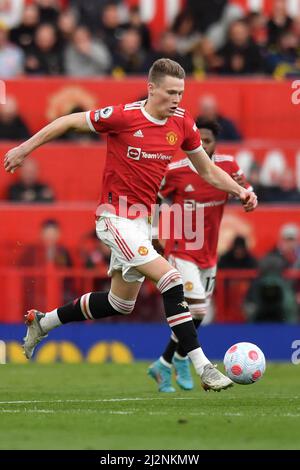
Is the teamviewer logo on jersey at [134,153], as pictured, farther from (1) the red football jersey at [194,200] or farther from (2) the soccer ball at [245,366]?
(1) the red football jersey at [194,200]

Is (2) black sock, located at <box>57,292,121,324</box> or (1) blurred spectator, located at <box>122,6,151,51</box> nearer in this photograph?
(2) black sock, located at <box>57,292,121,324</box>

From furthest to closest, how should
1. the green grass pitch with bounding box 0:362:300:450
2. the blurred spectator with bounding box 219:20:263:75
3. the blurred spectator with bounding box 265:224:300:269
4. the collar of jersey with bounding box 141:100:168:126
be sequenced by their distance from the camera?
the blurred spectator with bounding box 219:20:263:75 < the blurred spectator with bounding box 265:224:300:269 < the collar of jersey with bounding box 141:100:168:126 < the green grass pitch with bounding box 0:362:300:450

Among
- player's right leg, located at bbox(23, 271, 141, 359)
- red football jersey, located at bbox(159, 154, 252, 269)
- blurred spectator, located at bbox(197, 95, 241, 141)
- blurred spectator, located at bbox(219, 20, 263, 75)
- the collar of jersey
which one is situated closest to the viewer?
the collar of jersey

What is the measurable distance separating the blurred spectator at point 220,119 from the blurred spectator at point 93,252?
9.26 feet

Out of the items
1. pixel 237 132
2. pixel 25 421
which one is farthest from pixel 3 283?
pixel 25 421

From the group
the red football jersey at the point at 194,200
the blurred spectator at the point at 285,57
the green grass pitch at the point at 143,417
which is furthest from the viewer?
the blurred spectator at the point at 285,57

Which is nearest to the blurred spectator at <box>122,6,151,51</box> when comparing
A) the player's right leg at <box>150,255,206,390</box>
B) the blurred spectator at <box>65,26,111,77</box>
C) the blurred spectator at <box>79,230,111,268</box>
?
the blurred spectator at <box>65,26,111,77</box>

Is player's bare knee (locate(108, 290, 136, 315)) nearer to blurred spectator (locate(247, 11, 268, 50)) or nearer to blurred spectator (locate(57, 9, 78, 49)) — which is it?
blurred spectator (locate(57, 9, 78, 49))

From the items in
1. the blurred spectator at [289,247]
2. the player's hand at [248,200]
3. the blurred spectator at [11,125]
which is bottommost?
the player's hand at [248,200]

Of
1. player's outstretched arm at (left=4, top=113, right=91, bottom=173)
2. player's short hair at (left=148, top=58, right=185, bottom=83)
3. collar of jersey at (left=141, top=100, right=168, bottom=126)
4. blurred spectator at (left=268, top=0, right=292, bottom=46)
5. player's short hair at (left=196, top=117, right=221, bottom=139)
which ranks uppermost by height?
blurred spectator at (left=268, top=0, right=292, bottom=46)

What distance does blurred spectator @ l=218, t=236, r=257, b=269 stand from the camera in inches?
662

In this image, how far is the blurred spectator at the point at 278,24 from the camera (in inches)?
829

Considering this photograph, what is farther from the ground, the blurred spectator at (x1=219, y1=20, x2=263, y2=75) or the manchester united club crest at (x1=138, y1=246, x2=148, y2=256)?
the blurred spectator at (x1=219, y1=20, x2=263, y2=75)

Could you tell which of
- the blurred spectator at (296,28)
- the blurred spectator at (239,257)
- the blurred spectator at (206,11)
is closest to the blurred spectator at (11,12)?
the blurred spectator at (206,11)
